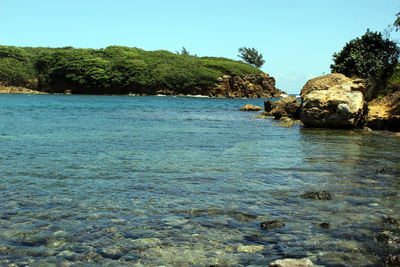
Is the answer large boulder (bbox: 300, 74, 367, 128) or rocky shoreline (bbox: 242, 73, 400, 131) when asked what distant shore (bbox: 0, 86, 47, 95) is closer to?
large boulder (bbox: 300, 74, 367, 128)

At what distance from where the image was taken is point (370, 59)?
2886cm

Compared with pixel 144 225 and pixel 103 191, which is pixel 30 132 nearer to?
pixel 103 191

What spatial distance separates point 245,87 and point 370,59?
8969cm

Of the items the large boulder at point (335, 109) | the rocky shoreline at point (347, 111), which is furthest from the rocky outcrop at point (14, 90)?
the rocky shoreline at point (347, 111)

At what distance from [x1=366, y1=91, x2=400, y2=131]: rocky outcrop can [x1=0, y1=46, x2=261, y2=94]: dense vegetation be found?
94734 millimetres

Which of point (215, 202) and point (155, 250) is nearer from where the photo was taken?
point (155, 250)

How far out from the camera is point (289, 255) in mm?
3936

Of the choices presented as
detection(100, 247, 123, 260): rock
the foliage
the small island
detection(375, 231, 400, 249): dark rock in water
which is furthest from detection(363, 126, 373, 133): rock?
the foliage

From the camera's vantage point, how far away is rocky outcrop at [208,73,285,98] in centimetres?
11456

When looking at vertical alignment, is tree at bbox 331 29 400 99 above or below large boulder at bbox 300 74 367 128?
above

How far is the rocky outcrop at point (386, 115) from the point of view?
17656 millimetres

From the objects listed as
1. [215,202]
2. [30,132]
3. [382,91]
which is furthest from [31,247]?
[382,91]

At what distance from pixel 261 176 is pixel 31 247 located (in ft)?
16.3

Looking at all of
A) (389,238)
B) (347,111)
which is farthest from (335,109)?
(389,238)
